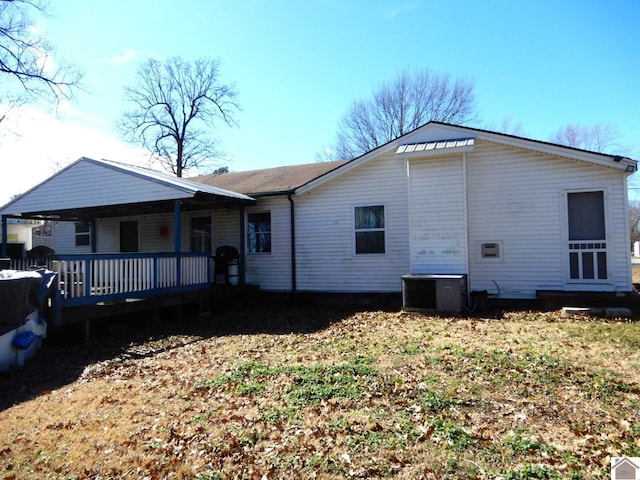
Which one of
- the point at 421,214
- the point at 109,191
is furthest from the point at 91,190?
the point at 421,214

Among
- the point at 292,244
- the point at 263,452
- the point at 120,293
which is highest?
the point at 292,244

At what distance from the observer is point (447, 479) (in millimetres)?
2895

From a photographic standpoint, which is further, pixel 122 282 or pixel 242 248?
pixel 242 248

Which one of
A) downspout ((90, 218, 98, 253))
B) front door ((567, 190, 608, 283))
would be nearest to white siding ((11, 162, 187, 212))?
downspout ((90, 218, 98, 253))

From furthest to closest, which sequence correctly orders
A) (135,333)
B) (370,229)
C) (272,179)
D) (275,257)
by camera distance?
(272,179), (275,257), (370,229), (135,333)

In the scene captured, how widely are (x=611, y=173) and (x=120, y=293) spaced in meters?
11.3

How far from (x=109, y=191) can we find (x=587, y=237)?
1223 cm

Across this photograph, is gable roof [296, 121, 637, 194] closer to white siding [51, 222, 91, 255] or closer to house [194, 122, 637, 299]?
house [194, 122, 637, 299]

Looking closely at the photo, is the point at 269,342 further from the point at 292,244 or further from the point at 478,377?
the point at 292,244

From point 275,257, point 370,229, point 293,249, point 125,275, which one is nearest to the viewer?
point 125,275

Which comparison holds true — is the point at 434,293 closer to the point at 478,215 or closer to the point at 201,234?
the point at 478,215

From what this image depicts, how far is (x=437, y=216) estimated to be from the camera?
10.2 metres

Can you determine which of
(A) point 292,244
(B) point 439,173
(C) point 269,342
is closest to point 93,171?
(A) point 292,244

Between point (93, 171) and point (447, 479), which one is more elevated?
point (93, 171)
